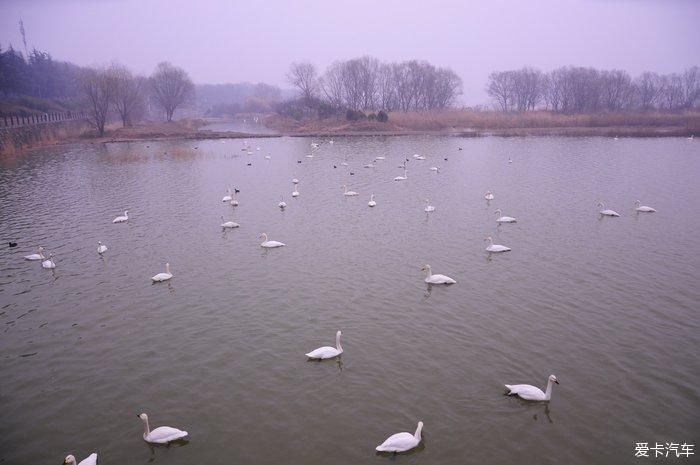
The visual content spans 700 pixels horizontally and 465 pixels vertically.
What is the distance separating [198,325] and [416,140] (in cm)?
6152

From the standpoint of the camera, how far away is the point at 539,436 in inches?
405

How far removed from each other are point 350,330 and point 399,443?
5.28 metres

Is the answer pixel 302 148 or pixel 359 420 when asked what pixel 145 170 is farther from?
pixel 359 420

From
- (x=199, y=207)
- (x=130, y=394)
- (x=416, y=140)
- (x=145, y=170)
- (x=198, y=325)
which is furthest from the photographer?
(x=416, y=140)

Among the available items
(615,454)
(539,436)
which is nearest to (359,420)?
(539,436)

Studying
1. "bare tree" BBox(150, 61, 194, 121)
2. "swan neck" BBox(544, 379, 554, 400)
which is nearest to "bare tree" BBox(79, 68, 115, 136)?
"bare tree" BBox(150, 61, 194, 121)

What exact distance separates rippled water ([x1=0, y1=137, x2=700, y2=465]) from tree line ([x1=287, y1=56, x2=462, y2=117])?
303 feet

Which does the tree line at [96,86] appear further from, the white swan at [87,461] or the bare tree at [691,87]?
the bare tree at [691,87]

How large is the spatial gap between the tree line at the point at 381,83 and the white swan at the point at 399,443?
11011cm

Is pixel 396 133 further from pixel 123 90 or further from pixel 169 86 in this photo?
pixel 169 86

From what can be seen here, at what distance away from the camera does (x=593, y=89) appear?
110 meters

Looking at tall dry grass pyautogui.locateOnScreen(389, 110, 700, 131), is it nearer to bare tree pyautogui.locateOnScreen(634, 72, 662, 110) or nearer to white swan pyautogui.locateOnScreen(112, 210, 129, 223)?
bare tree pyautogui.locateOnScreen(634, 72, 662, 110)

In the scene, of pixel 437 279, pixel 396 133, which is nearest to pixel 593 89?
pixel 396 133

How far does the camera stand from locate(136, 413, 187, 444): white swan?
10117mm
